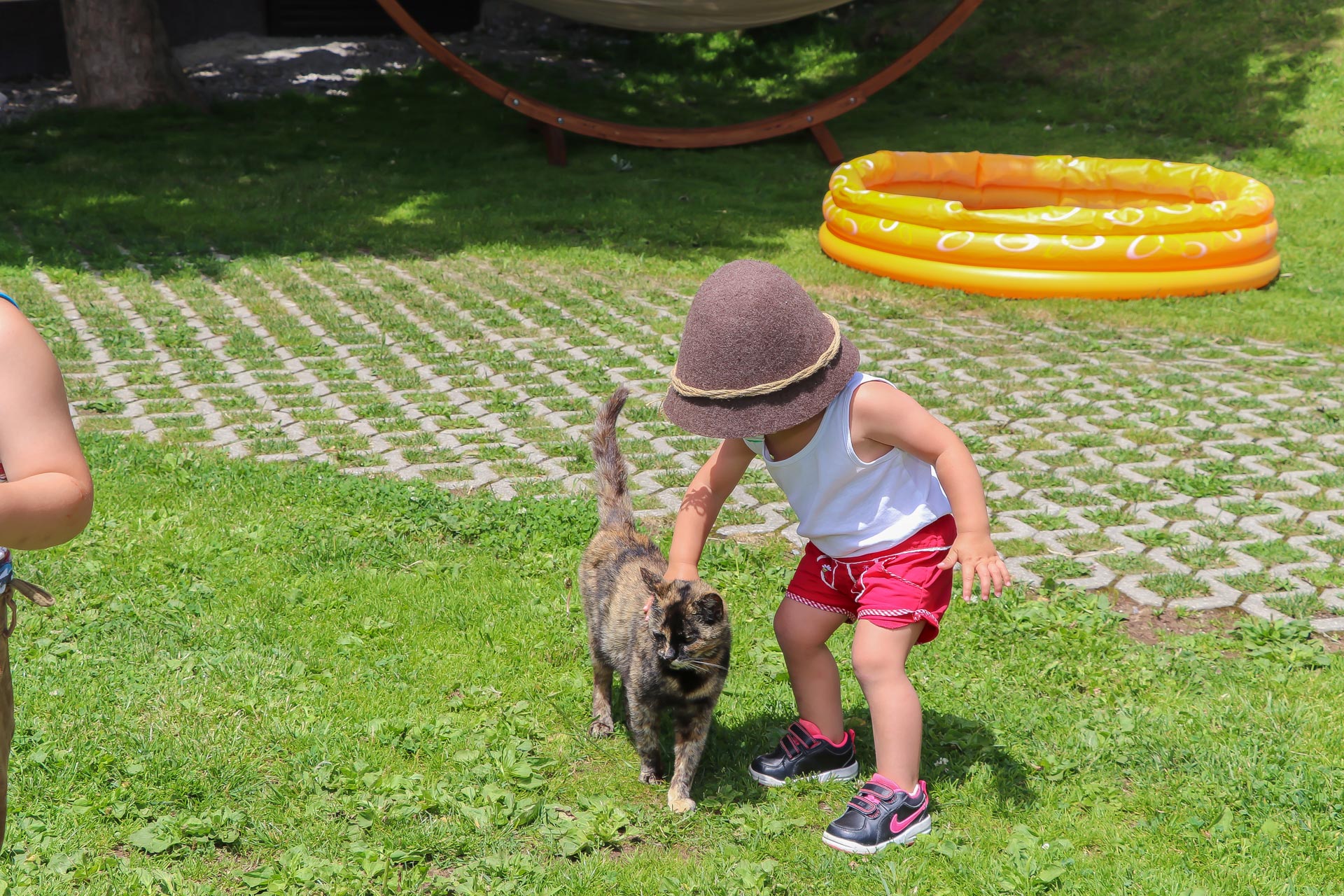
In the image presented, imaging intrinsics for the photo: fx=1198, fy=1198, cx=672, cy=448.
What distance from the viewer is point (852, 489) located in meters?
3.51

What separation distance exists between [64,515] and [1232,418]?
7.56 m

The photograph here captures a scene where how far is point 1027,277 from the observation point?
35.8 feet

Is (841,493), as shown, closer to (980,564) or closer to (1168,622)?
(980,564)

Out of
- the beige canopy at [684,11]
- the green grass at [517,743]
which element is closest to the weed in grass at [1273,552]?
the green grass at [517,743]

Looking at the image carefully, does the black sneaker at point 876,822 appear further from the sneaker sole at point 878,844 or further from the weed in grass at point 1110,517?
the weed in grass at point 1110,517

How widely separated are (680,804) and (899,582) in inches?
39.7

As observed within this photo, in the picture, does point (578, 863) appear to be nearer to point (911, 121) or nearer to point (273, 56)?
point (911, 121)

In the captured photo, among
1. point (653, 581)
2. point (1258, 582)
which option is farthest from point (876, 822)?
point (1258, 582)

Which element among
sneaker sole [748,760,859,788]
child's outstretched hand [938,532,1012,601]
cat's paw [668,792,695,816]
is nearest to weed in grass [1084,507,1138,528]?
sneaker sole [748,760,859,788]

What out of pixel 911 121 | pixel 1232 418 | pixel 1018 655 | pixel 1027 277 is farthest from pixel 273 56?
pixel 1018 655

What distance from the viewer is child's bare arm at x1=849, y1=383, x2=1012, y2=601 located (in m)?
3.25

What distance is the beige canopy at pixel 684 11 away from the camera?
1428cm

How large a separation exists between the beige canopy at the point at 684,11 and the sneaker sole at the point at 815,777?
470 inches

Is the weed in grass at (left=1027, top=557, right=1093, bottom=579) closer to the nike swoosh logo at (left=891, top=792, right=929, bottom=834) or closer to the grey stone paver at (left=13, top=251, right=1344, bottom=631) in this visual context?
the grey stone paver at (left=13, top=251, right=1344, bottom=631)
